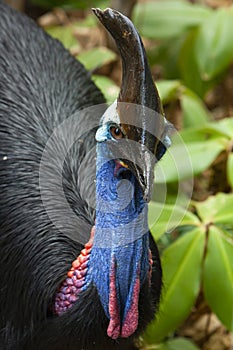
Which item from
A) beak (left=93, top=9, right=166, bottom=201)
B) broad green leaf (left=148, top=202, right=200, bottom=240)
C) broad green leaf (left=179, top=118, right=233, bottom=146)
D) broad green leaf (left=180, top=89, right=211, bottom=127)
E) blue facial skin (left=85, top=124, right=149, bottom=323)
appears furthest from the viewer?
broad green leaf (left=180, top=89, right=211, bottom=127)

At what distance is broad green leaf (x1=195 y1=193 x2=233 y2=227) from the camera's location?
7.51ft

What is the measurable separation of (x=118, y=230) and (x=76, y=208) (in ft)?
0.60

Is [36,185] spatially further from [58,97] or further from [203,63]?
[203,63]

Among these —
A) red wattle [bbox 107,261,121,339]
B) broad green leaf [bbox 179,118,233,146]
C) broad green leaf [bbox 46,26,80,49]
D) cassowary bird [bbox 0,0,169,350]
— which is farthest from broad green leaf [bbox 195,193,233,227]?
broad green leaf [bbox 46,26,80,49]

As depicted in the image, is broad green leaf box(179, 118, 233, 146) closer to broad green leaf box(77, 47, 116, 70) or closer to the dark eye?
broad green leaf box(77, 47, 116, 70)

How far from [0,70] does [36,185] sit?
1.03 feet

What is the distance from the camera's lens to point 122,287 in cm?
178

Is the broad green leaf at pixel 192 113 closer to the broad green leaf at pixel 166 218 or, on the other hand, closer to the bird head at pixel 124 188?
the broad green leaf at pixel 166 218

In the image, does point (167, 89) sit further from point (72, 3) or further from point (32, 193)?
point (32, 193)

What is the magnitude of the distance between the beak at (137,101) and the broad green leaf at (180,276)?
26.9 inches

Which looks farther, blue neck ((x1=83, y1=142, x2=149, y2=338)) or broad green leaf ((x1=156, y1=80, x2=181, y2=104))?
broad green leaf ((x1=156, y1=80, x2=181, y2=104))

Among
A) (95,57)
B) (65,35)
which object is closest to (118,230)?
(95,57)

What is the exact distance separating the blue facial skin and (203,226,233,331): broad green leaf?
498 mm

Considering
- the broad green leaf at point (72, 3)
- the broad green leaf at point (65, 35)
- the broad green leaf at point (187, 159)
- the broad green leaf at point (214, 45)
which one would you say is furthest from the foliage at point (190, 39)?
the broad green leaf at point (187, 159)
